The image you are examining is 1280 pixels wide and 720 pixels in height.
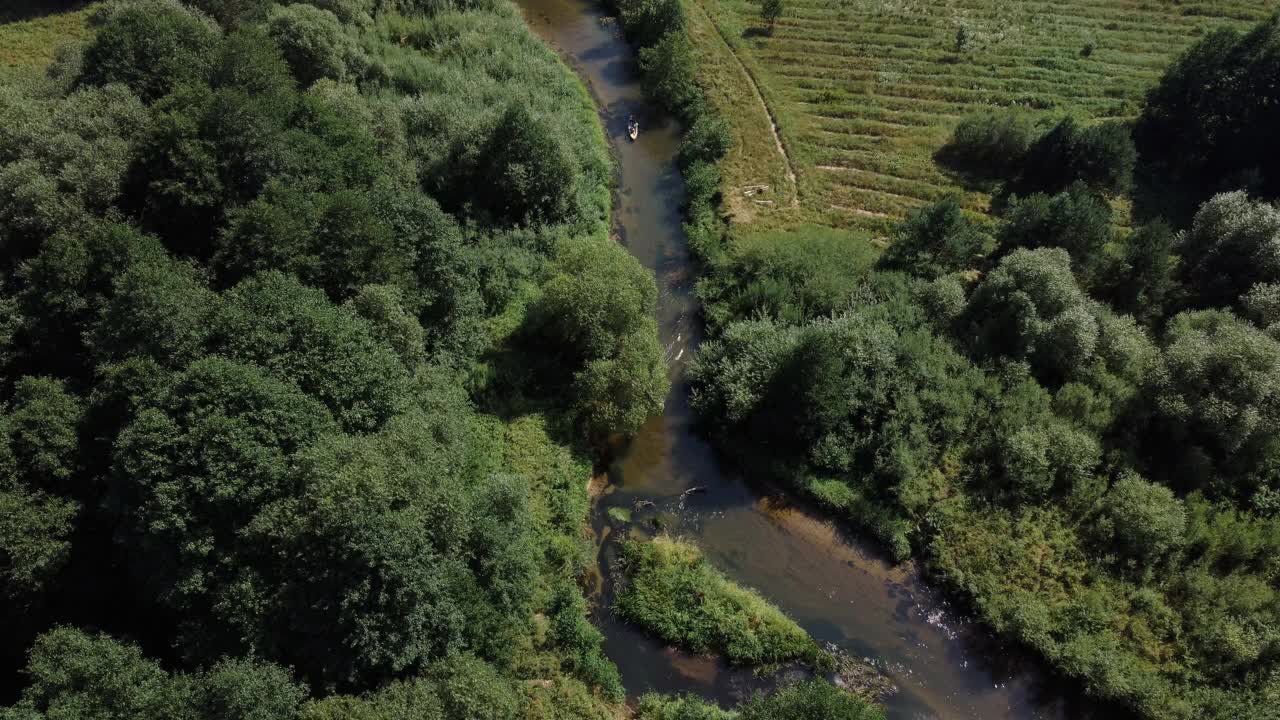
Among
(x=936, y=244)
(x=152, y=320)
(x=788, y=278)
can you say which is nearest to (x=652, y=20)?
(x=788, y=278)

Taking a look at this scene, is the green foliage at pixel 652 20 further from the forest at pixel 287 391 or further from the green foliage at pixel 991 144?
the green foliage at pixel 991 144

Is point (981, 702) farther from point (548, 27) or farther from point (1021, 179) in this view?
point (548, 27)

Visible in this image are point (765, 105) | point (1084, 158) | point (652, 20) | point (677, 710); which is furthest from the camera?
point (652, 20)

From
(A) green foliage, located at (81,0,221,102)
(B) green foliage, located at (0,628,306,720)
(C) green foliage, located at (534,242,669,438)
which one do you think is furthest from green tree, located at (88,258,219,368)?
(C) green foliage, located at (534,242,669,438)

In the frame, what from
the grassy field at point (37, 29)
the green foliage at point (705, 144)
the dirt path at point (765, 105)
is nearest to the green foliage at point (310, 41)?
the grassy field at point (37, 29)

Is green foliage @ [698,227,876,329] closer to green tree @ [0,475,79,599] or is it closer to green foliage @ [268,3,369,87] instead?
green foliage @ [268,3,369,87]

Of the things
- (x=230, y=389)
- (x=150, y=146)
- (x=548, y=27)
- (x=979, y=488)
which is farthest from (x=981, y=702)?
(x=548, y=27)

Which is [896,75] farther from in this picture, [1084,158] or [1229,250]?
[1229,250]
